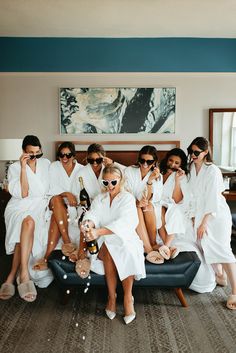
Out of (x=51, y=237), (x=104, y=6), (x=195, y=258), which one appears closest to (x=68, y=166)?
(x=51, y=237)

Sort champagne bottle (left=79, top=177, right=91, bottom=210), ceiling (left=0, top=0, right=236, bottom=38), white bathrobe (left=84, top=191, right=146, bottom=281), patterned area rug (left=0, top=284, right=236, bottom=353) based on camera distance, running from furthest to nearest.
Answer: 1. ceiling (left=0, top=0, right=236, bottom=38)
2. champagne bottle (left=79, top=177, right=91, bottom=210)
3. white bathrobe (left=84, top=191, right=146, bottom=281)
4. patterned area rug (left=0, top=284, right=236, bottom=353)

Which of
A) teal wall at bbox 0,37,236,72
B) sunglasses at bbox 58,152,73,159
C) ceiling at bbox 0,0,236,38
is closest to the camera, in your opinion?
sunglasses at bbox 58,152,73,159

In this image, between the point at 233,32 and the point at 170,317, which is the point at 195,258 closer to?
the point at 170,317

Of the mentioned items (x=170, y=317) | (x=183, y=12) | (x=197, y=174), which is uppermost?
(x=183, y=12)

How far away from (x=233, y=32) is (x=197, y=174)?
7.87ft

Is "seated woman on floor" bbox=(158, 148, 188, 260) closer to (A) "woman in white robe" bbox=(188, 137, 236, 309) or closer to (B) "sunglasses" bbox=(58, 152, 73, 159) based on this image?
(A) "woman in white robe" bbox=(188, 137, 236, 309)

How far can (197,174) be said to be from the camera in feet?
10.2

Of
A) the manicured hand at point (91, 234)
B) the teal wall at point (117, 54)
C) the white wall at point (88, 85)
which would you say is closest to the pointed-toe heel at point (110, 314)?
the manicured hand at point (91, 234)

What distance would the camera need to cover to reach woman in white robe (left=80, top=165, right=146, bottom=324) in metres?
2.56

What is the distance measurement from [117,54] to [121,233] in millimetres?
2899

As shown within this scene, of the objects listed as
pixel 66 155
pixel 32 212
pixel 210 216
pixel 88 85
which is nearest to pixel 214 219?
pixel 210 216

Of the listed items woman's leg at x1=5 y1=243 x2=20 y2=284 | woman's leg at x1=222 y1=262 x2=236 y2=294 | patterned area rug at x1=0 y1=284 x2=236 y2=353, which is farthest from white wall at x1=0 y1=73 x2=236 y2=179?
patterned area rug at x1=0 y1=284 x2=236 y2=353

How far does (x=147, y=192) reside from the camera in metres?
3.09

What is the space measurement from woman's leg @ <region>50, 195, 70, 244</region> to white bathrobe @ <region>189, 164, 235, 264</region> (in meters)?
1.14
